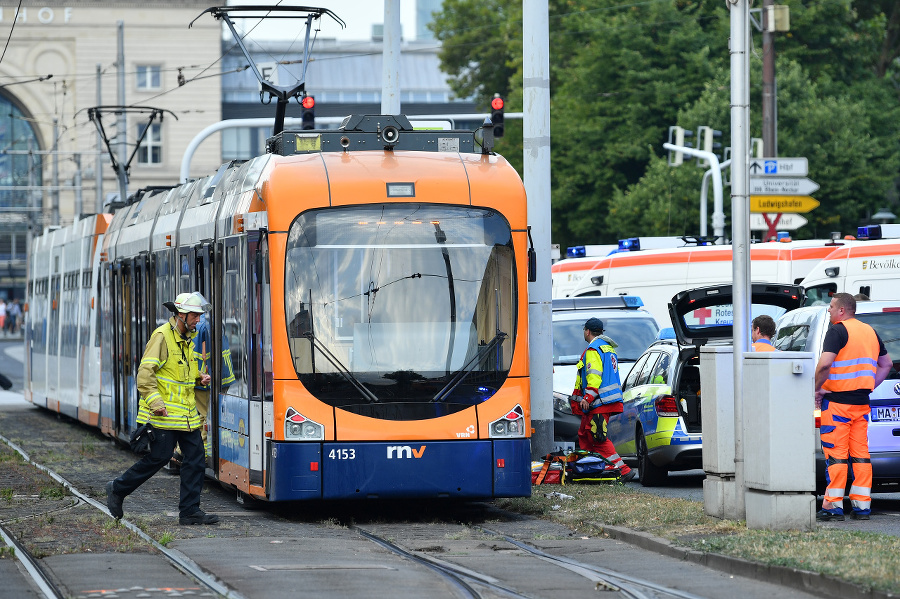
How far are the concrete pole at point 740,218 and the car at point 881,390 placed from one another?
1931 mm

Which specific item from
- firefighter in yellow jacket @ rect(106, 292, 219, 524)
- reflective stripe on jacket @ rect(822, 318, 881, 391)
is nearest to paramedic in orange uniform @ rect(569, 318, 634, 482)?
reflective stripe on jacket @ rect(822, 318, 881, 391)

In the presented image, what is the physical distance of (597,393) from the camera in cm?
1586

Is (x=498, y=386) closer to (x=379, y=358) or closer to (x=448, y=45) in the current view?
(x=379, y=358)

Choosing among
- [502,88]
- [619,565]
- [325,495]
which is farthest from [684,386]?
[502,88]

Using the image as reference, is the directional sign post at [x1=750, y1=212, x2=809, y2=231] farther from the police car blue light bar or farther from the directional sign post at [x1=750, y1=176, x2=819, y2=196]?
the police car blue light bar

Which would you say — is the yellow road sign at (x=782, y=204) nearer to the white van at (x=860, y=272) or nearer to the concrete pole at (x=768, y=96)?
the white van at (x=860, y=272)

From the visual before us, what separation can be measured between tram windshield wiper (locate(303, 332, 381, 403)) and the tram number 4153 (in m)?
0.42

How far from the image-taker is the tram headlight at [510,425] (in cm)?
1276

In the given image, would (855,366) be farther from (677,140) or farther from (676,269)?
(677,140)

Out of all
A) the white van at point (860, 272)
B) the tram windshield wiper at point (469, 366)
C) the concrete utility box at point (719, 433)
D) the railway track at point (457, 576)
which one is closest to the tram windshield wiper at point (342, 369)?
the tram windshield wiper at point (469, 366)

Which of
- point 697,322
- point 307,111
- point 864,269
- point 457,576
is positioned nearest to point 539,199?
point 697,322

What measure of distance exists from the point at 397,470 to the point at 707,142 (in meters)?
26.1

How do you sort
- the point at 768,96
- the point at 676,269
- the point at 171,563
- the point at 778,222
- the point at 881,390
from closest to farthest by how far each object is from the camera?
the point at 171,563, the point at 881,390, the point at 778,222, the point at 676,269, the point at 768,96

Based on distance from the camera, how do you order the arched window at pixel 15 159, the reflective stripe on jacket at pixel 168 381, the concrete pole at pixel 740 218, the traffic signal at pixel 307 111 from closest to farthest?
the concrete pole at pixel 740 218 < the reflective stripe on jacket at pixel 168 381 < the traffic signal at pixel 307 111 < the arched window at pixel 15 159
